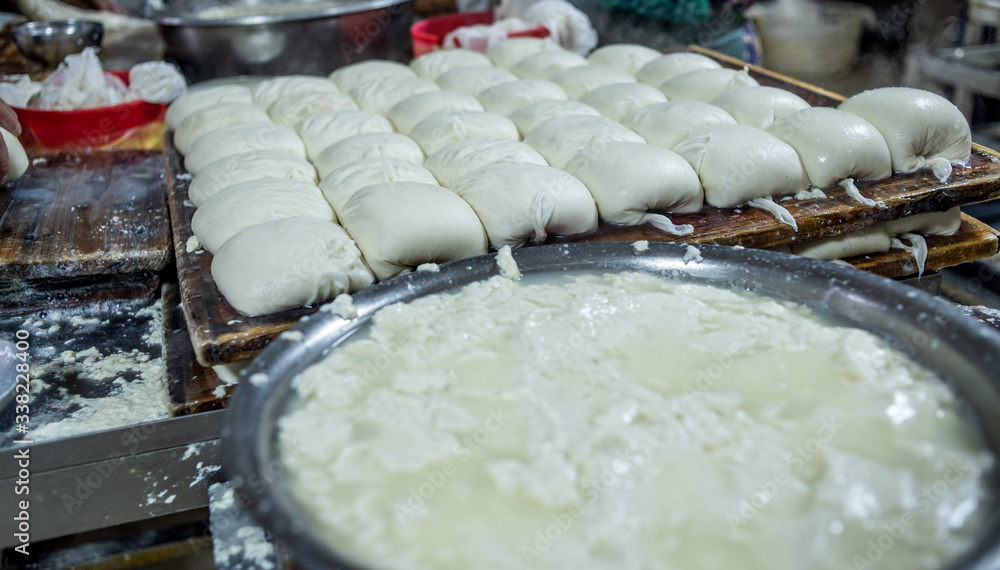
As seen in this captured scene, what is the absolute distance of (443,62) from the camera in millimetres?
3227

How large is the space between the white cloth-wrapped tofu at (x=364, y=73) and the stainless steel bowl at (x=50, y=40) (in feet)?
4.95

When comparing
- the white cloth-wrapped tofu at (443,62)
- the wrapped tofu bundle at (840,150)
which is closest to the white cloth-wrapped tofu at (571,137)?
the wrapped tofu bundle at (840,150)

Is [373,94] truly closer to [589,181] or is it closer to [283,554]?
[589,181]

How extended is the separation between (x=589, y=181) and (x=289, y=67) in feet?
6.69

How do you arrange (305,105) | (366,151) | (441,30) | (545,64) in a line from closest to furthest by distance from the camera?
(366,151), (305,105), (545,64), (441,30)

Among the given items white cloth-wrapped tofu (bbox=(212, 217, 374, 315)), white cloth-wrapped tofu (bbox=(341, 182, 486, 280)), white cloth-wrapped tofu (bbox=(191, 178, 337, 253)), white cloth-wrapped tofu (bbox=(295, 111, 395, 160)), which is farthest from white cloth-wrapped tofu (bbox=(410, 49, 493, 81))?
white cloth-wrapped tofu (bbox=(212, 217, 374, 315))

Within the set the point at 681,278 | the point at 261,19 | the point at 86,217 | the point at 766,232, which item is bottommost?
the point at 86,217

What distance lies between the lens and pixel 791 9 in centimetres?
721

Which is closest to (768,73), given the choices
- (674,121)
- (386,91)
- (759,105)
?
(759,105)

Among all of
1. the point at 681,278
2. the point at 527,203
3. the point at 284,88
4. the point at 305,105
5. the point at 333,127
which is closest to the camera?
the point at 681,278

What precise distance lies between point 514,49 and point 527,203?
5.84 ft

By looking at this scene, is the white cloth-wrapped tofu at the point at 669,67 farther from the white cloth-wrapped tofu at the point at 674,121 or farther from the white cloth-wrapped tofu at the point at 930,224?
the white cloth-wrapped tofu at the point at 930,224

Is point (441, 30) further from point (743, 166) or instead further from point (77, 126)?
point (743, 166)

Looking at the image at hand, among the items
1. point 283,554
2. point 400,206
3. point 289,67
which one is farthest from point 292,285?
point 289,67
